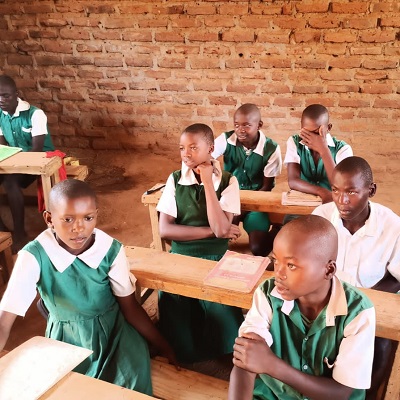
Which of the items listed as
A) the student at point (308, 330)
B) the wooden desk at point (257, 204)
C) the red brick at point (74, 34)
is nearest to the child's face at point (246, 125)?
the wooden desk at point (257, 204)

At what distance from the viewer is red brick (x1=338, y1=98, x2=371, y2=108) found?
4.69 meters

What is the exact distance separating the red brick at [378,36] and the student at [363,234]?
277cm

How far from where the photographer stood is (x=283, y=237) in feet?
4.66

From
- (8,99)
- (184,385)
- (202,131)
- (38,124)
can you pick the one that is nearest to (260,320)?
(184,385)

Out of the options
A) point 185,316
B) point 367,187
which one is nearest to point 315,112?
point 367,187

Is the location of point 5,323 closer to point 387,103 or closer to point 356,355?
point 356,355

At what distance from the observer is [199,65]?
5.00 meters

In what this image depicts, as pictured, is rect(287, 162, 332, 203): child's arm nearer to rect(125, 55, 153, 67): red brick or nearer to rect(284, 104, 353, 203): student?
rect(284, 104, 353, 203): student

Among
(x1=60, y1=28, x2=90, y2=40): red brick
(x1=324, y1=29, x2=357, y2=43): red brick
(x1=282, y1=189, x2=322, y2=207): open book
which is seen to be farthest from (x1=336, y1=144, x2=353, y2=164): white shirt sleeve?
(x1=60, y1=28, x2=90, y2=40): red brick

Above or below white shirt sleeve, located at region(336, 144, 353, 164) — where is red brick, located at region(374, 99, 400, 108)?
above

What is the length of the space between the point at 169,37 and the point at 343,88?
1863mm

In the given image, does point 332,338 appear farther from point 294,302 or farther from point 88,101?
point 88,101

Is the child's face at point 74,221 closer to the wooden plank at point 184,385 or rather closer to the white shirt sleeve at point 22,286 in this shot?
the white shirt sleeve at point 22,286

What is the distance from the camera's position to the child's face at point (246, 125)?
321 centimetres
